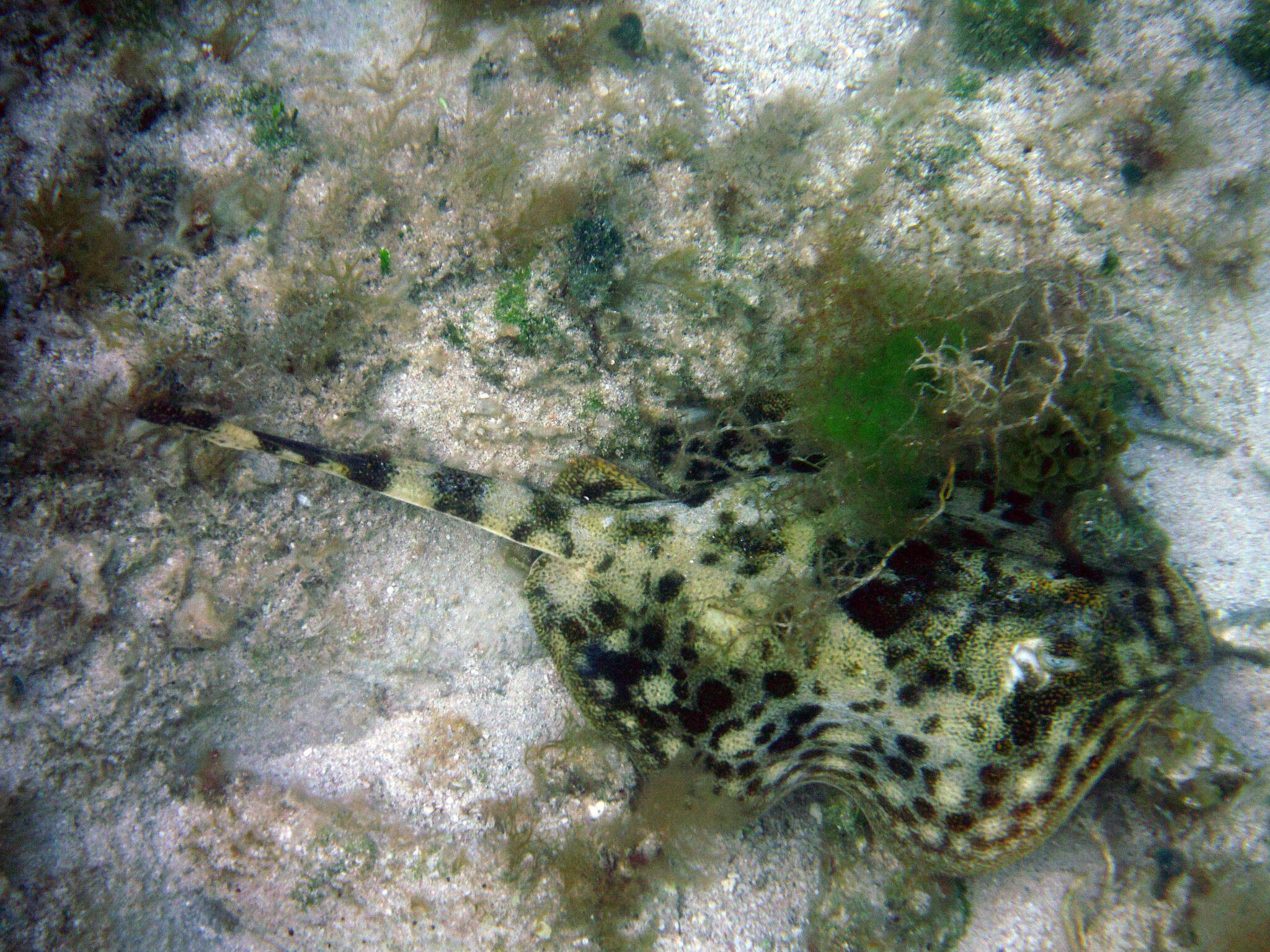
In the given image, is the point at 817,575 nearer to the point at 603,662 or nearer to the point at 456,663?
the point at 603,662

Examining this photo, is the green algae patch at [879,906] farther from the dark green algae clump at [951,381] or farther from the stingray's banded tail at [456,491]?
the stingray's banded tail at [456,491]

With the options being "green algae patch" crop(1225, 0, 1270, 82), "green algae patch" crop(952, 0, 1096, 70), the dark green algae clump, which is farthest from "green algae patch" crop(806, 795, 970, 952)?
"green algae patch" crop(1225, 0, 1270, 82)

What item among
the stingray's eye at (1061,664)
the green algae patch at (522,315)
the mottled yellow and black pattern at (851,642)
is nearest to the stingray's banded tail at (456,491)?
the mottled yellow and black pattern at (851,642)

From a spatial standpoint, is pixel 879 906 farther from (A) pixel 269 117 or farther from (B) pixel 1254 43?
(A) pixel 269 117

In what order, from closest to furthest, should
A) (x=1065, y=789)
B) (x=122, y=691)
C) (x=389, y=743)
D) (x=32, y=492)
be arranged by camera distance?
(x=1065, y=789) → (x=32, y=492) → (x=122, y=691) → (x=389, y=743)

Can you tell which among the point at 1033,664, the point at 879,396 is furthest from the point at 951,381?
the point at 1033,664

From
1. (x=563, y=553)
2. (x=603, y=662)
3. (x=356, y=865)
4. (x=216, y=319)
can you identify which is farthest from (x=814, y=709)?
(x=216, y=319)
